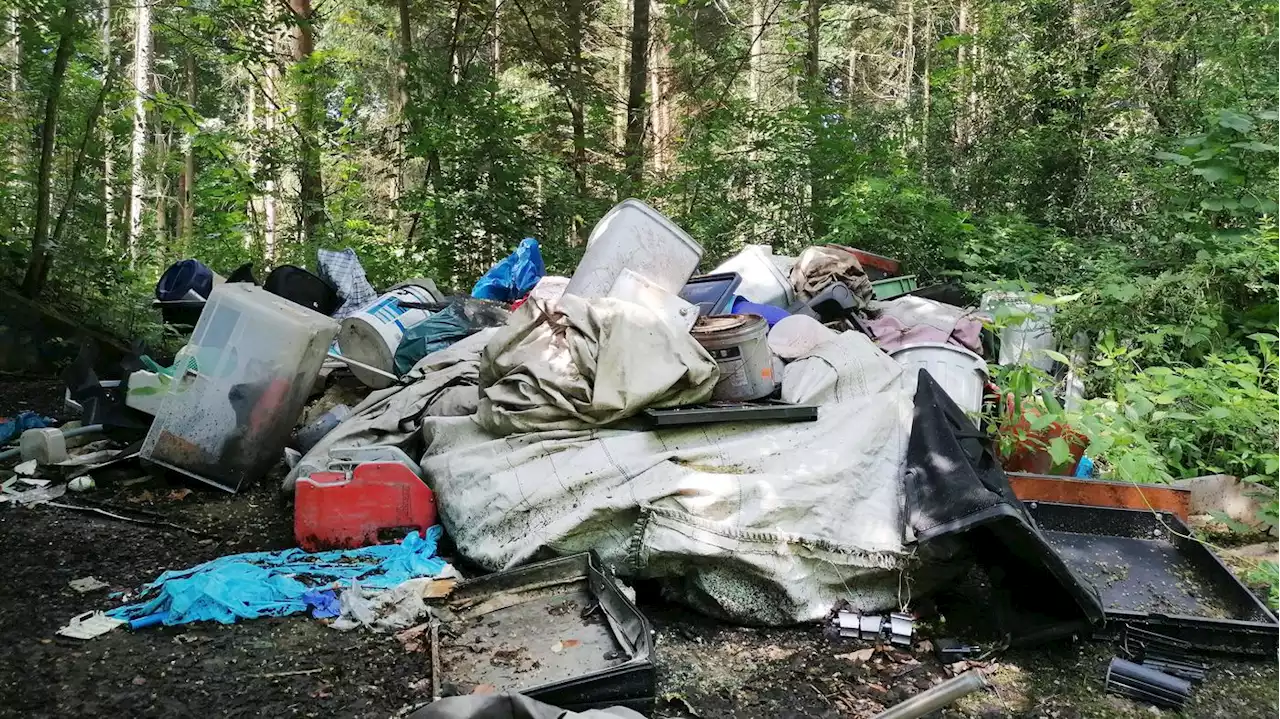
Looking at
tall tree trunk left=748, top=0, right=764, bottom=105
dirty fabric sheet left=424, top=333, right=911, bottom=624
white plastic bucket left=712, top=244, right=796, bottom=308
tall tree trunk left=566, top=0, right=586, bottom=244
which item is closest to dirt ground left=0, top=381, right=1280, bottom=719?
dirty fabric sheet left=424, top=333, right=911, bottom=624

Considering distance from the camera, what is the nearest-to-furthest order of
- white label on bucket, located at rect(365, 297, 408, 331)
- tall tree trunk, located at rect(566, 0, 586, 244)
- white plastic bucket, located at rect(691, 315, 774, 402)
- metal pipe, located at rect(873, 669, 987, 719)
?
metal pipe, located at rect(873, 669, 987, 719), white plastic bucket, located at rect(691, 315, 774, 402), white label on bucket, located at rect(365, 297, 408, 331), tall tree trunk, located at rect(566, 0, 586, 244)

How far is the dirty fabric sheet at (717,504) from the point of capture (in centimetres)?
272

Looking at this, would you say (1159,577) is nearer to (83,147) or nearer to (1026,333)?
(1026,333)

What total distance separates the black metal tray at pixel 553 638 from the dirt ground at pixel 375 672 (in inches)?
5.0

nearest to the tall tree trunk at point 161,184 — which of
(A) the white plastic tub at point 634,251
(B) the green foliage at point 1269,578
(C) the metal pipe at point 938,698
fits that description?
(A) the white plastic tub at point 634,251

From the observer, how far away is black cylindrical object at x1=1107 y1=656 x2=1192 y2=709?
2291 millimetres

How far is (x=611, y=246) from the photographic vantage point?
13.7 ft

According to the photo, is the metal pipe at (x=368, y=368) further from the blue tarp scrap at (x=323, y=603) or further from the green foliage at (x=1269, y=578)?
the green foliage at (x=1269, y=578)

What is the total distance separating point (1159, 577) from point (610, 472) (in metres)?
1.98

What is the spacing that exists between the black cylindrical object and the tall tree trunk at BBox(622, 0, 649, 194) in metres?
6.79

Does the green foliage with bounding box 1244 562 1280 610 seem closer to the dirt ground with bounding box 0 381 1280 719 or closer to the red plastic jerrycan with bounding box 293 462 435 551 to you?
the dirt ground with bounding box 0 381 1280 719

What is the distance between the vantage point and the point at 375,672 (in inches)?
91.8

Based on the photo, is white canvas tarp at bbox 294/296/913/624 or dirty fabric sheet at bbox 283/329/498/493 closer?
white canvas tarp at bbox 294/296/913/624

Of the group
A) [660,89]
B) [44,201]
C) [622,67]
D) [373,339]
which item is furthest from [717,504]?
[622,67]
